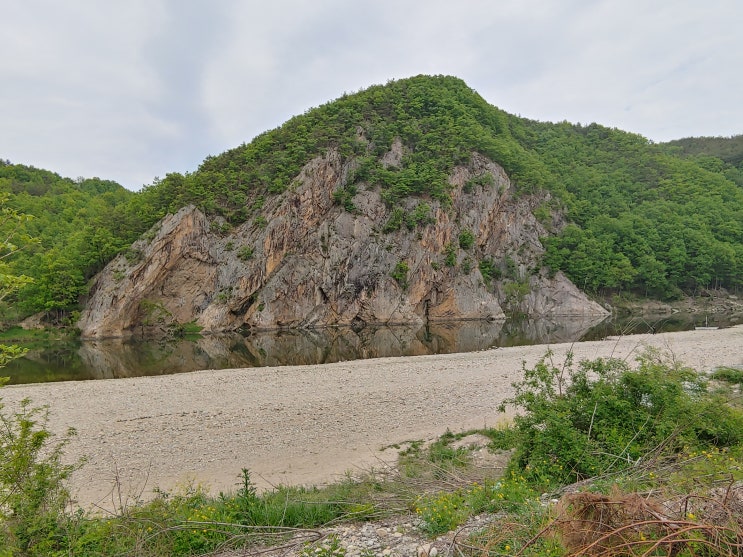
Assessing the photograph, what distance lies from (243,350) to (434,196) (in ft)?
146

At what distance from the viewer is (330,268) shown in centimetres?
6362

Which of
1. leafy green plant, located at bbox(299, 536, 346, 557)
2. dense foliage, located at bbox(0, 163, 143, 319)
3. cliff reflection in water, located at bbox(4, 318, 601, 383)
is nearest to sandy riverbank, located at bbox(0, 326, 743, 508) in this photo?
leafy green plant, located at bbox(299, 536, 346, 557)

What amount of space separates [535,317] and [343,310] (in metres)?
31.9

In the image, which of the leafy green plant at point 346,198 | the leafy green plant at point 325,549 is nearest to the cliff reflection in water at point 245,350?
the leafy green plant at point 346,198

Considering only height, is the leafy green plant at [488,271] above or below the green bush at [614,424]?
above

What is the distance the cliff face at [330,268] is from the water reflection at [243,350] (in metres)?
8.99

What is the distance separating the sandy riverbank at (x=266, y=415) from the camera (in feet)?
37.4

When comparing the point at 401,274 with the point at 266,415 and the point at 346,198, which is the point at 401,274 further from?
the point at 266,415

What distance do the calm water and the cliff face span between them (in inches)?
356

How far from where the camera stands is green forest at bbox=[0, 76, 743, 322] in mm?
60562

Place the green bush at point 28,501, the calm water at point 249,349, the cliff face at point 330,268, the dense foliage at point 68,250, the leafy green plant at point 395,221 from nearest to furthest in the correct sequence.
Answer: the green bush at point 28,501, the calm water at point 249,349, the dense foliage at point 68,250, the cliff face at point 330,268, the leafy green plant at point 395,221

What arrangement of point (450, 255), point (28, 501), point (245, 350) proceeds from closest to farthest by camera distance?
point (28, 501) → point (245, 350) → point (450, 255)

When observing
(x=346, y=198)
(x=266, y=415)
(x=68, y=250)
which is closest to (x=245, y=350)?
(x=266, y=415)

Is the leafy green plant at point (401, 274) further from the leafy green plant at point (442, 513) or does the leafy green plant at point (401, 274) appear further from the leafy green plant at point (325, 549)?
the leafy green plant at point (325, 549)
